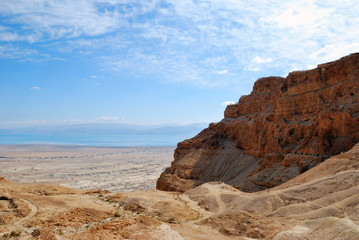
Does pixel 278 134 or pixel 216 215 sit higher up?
pixel 278 134

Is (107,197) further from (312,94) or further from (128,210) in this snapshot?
(312,94)

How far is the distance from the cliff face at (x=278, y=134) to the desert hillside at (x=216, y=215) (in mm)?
6861

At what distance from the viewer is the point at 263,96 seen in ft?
166

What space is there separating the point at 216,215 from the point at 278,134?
21404 millimetres

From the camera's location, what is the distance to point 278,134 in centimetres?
3819

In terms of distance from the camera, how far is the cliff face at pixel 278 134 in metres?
30.2

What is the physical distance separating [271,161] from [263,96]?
17.3m

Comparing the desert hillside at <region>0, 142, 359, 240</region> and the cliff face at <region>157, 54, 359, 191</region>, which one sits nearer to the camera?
the desert hillside at <region>0, 142, 359, 240</region>

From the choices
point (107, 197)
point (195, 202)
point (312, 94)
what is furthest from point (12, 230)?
point (312, 94)

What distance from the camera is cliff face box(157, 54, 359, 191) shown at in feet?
99.2

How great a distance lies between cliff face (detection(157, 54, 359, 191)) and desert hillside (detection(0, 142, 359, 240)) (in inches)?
270

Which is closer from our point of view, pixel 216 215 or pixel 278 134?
pixel 216 215

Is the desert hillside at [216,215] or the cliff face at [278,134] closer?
the desert hillside at [216,215]

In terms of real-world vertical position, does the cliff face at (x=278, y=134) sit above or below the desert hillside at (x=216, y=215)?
above
